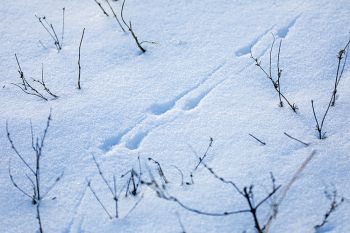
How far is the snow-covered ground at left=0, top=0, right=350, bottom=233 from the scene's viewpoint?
1.90 meters

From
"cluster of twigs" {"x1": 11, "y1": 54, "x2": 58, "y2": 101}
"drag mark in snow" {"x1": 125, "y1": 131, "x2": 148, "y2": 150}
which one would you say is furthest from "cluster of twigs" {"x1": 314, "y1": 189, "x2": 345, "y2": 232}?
"cluster of twigs" {"x1": 11, "y1": 54, "x2": 58, "y2": 101}

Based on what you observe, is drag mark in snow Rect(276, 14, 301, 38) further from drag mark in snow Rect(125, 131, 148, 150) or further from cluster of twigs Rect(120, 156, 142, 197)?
cluster of twigs Rect(120, 156, 142, 197)

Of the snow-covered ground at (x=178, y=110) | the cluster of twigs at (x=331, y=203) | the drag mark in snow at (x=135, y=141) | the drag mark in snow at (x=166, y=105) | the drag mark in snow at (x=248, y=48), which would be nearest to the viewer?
the cluster of twigs at (x=331, y=203)

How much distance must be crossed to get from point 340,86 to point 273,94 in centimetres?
43

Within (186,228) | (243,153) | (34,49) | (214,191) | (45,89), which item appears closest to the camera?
(186,228)

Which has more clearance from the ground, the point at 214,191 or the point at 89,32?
the point at 89,32

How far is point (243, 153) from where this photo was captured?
210cm

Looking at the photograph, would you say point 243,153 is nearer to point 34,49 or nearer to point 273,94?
point 273,94

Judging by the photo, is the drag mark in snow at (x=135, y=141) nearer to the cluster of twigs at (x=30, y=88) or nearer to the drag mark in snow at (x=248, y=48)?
the cluster of twigs at (x=30, y=88)

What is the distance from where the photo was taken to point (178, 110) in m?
2.41

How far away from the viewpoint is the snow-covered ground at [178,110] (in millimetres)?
1902

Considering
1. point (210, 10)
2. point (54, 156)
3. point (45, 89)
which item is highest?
point (210, 10)

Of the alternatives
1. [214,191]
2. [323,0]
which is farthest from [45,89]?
[323,0]

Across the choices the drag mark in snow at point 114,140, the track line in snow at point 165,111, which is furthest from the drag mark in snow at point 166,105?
the drag mark in snow at point 114,140
